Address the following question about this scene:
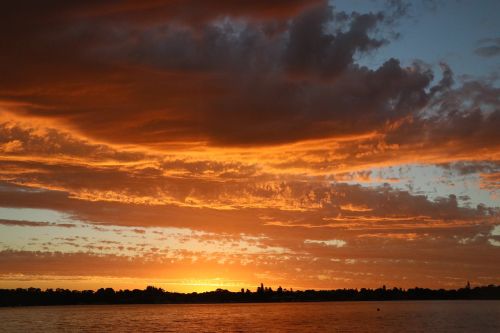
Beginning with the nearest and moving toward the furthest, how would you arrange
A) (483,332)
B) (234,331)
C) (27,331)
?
(483,332), (234,331), (27,331)

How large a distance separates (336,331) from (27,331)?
78.0 meters

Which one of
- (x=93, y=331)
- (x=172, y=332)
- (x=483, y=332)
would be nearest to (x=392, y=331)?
(x=483, y=332)

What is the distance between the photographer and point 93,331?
14912cm

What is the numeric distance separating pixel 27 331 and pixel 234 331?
53872 mm

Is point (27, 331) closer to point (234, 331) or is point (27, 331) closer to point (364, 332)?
point (234, 331)

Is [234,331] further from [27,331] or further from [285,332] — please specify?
[27,331]

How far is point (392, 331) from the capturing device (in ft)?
442

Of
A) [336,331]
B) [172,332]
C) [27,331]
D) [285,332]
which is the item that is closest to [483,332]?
[336,331]

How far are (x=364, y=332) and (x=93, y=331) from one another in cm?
6692

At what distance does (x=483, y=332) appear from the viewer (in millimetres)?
129625

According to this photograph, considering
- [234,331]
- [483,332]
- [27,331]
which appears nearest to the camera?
[483,332]

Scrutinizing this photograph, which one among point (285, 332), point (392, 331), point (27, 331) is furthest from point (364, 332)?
point (27, 331)

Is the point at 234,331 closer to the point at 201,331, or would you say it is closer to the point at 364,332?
the point at 201,331

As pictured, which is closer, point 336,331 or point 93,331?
point 336,331
